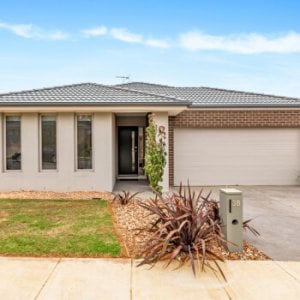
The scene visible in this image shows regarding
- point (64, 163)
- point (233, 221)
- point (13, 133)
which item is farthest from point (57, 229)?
point (13, 133)

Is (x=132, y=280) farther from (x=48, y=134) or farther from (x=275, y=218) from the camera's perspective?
(x=48, y=134)

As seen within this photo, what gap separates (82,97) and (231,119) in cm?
688

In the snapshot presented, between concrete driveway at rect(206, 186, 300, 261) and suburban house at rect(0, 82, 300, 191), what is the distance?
5.35ft

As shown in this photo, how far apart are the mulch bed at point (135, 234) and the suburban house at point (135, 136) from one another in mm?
3162

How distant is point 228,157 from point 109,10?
8967 millimetres

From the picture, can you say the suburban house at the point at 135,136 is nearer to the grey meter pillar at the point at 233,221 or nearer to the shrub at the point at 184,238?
the grey meter pillar at the point at 233,221

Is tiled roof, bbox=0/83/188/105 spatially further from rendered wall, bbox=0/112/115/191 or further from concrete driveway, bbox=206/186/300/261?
concrete driveway, bbox=206/186/300/261

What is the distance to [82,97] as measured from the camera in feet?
37.1

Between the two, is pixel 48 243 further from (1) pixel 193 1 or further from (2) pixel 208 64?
(2) pixel 208 64

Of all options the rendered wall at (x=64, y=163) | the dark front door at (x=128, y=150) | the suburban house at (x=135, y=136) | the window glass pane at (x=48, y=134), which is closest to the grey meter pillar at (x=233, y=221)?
the suburban house at (x=135, y=136)

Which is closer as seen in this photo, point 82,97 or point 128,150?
point 82,97

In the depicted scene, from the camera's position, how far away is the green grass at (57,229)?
220 inches

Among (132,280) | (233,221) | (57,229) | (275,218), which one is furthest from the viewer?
(275,218)

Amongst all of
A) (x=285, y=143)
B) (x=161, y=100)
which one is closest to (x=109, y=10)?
(x=161, y=100)
